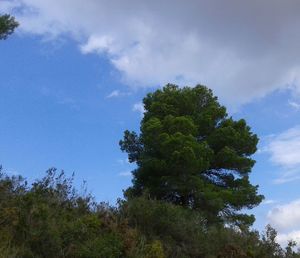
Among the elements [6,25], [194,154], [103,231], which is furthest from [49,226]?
[194,154]

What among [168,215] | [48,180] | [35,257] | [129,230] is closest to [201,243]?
[168,215]

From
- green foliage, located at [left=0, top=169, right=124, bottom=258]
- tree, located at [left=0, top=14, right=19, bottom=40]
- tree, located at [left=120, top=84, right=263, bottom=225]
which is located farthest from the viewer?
tree, located at [left=120, top=84, right=263, bottom=225]

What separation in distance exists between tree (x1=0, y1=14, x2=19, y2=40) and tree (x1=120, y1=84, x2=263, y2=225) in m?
11.7

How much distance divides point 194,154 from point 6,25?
13048 millimetres

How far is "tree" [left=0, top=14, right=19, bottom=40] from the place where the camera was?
2019 cm

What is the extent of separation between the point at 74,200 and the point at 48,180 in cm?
106

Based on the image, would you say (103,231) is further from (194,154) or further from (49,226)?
(194,154)

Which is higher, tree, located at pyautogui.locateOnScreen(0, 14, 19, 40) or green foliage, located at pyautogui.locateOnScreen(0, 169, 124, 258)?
tree, located at pyautogui.locateOnScreen(0, 14, 19, 40)

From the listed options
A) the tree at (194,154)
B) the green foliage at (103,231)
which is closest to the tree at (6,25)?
the green foliage at (103,231)

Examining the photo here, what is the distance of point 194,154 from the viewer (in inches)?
1173

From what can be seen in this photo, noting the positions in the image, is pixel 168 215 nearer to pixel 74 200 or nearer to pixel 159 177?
pixel 74 200

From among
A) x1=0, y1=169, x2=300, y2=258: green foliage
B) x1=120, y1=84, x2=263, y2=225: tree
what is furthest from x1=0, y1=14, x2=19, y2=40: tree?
x1=120, y1=84, x2=263, y2=225: tree

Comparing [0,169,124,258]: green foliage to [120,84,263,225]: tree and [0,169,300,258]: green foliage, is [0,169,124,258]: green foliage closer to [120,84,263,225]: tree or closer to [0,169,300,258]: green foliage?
[0,169,300,258]: green foliage

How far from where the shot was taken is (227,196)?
102ft
